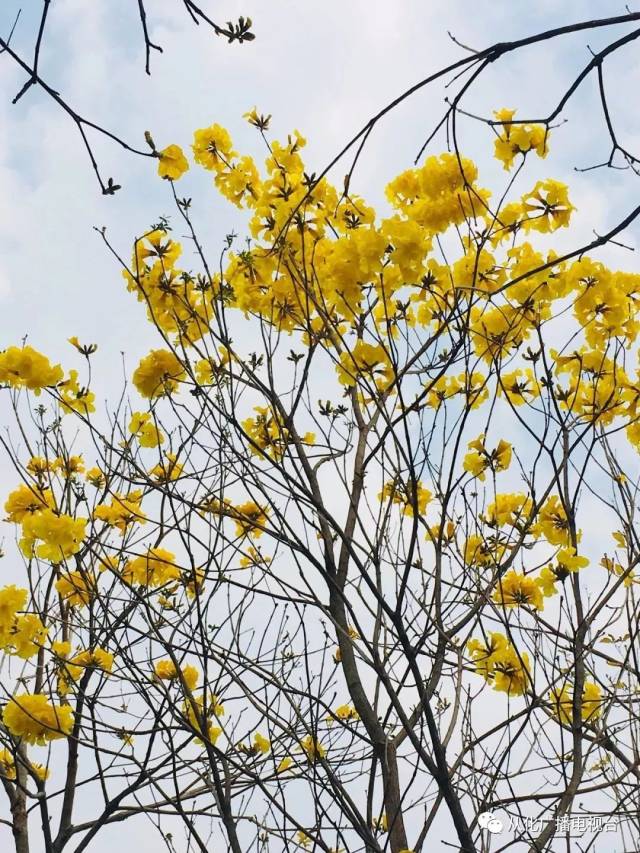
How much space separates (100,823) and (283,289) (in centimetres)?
309

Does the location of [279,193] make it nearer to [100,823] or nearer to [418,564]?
[418,564]

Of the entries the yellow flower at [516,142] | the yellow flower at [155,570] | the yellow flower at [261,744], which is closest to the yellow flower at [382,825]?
the yellow flower at [261,744]

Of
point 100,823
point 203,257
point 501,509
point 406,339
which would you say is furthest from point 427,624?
point 100,823

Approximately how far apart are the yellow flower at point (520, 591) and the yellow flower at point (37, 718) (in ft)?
5.21

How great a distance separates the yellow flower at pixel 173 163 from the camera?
2.53 metres

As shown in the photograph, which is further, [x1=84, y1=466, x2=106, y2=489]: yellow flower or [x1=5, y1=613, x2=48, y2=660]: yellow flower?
[x1=84, y1=466, x2=106, y2=489]: yellow flower

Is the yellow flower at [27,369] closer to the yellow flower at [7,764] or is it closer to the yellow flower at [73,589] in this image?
the yellow flower at [73,589]

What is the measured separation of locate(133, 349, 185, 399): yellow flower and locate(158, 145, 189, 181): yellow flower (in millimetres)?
612

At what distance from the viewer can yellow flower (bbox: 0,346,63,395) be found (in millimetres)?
3023

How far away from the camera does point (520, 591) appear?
300 centimetres

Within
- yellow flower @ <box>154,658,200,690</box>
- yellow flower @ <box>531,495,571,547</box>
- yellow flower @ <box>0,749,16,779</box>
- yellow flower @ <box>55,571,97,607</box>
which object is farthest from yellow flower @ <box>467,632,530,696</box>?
yellow flower @ <box>0,749,16,779</box>

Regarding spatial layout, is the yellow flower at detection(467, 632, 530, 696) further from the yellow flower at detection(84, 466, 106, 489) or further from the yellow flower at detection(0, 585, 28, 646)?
the yellow flower at detection(84, 466, 106, 489)

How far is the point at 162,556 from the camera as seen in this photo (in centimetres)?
365

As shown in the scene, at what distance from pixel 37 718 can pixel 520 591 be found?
5.71 feet
